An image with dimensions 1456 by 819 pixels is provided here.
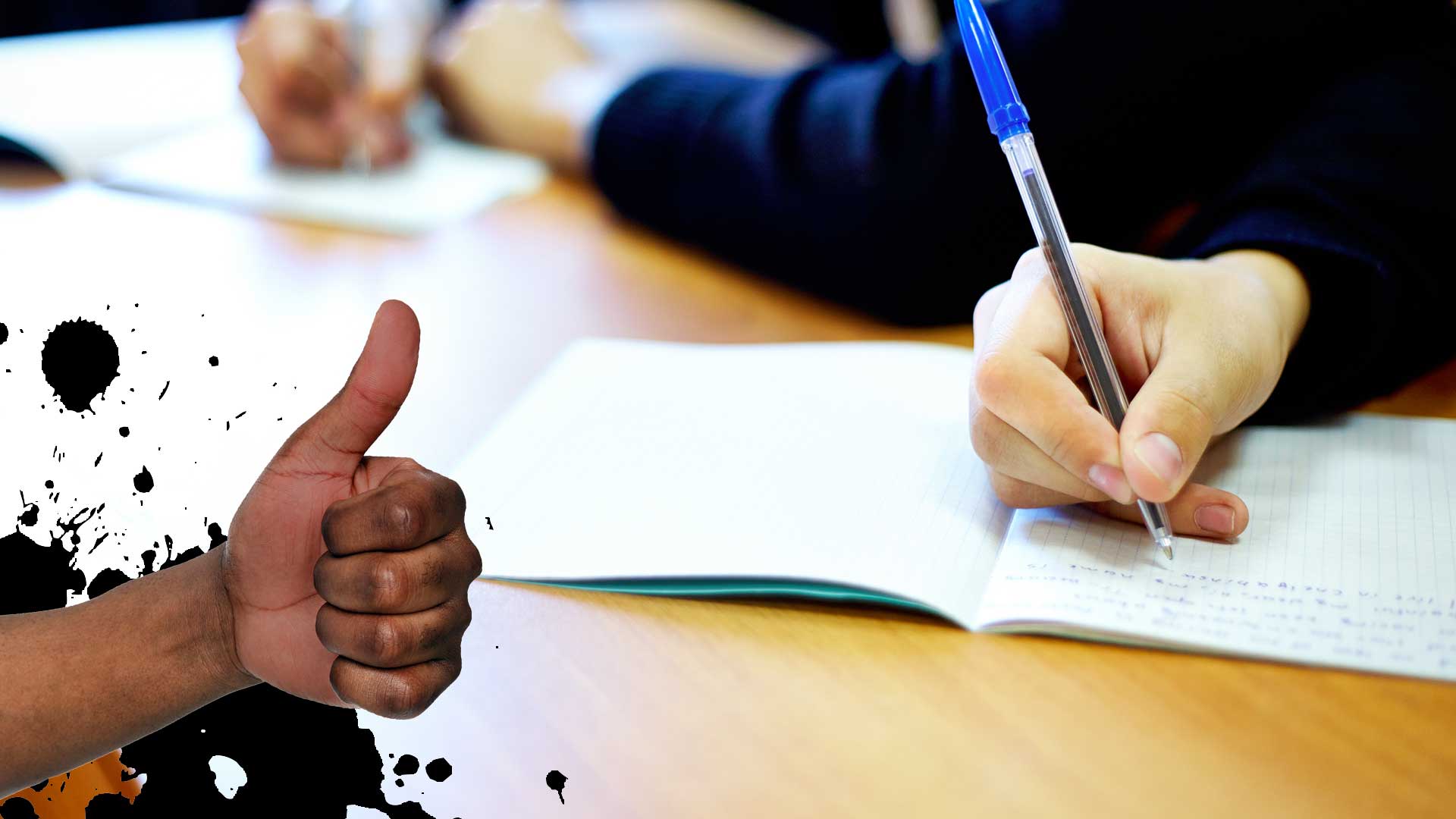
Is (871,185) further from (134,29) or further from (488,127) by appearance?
(134,29)

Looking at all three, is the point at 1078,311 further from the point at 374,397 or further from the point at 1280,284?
the point at 374,397

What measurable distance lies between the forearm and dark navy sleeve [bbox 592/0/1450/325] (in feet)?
1.36

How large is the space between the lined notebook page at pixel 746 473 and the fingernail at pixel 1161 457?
7cm

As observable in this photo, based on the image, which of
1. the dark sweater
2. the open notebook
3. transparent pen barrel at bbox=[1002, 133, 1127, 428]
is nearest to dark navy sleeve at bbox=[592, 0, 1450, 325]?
the dark sweater

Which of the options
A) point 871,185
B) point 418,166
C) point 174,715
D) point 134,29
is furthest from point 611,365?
point 134,29

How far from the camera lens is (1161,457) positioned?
43 centimetres

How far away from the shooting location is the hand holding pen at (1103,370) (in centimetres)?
44

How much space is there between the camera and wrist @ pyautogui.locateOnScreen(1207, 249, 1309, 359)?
1.77 feet

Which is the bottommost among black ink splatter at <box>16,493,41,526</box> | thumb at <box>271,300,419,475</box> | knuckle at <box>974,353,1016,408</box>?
black ink splatter at <box>16,493,41,526</box>

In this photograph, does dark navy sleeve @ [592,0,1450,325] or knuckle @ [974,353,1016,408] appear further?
dark navy sleeve @ [592,0,1450,325]

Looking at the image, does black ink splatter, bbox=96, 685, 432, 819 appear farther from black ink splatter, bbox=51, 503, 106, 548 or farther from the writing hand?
the writing hand

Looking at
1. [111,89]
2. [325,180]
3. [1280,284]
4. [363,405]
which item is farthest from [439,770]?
[111,89]

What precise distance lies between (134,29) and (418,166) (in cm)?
58

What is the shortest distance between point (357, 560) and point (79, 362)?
292 mm
